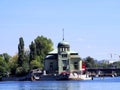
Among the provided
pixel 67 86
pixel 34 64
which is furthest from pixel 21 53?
pixel 67 86

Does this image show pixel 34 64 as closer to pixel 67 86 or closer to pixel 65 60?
pixel 65 60

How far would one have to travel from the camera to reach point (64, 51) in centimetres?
18650

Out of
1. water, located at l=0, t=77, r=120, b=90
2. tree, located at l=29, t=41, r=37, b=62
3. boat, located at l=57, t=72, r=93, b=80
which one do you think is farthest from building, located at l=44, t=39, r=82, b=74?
water, located at l=0, t=77, r=120, b=90

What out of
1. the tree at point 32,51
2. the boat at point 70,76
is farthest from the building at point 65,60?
the tree at point 32,51

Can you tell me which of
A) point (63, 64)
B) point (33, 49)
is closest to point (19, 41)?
point (33, 49)

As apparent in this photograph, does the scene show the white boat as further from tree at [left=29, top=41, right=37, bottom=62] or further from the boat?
tree at [left=29, top=41, right=37, bottom=62]

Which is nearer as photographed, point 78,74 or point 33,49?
point 78,74

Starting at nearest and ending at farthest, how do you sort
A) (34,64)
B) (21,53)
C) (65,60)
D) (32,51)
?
1. (65,60)
2. (21,53)
3. (34,64)
4. (32,51)

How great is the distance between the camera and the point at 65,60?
614 ft

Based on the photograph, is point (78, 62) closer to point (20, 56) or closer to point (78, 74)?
point (78, 74)

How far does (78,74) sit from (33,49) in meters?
20.2

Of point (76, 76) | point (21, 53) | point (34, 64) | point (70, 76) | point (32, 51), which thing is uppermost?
point (32, 51)

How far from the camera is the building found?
187m

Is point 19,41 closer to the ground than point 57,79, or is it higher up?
higher up
